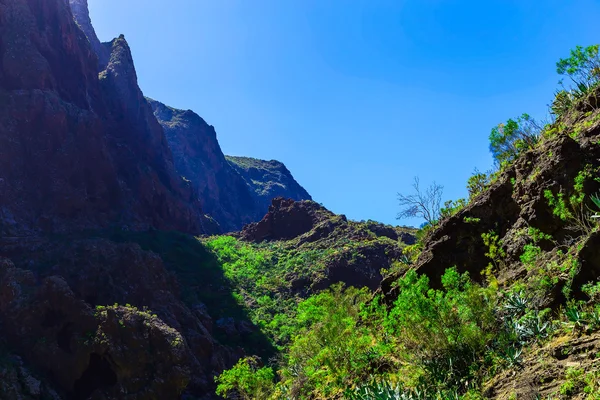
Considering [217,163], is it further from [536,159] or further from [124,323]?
[536,159]

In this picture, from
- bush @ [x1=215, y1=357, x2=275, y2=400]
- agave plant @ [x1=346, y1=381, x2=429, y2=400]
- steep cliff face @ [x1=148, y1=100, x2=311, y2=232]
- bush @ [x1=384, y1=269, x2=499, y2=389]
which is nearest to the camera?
agave plant @ [x1=346, y1=381, x2=429, y2=400]

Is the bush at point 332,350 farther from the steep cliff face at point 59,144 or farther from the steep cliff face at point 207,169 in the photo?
the steep cliff face at point 207,169

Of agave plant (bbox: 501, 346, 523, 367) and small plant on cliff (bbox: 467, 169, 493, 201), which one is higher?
small plant on cliff (bbox: 467, 169, 493, 201)

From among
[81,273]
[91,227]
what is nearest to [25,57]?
[91,227]

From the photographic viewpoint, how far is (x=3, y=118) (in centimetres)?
5081

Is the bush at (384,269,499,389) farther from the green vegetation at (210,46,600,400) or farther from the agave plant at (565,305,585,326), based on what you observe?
the agave plant at (565,305,585,326)

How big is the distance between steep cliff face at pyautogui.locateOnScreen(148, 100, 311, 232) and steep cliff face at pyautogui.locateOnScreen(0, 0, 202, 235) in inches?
2438

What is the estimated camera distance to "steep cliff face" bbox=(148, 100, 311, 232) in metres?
141

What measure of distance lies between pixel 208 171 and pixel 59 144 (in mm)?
91194

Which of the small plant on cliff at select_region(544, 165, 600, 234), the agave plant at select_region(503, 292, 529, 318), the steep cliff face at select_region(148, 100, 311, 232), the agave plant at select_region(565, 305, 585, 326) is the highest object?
the steep cliff face at select_region(148, 100, 311, 232)

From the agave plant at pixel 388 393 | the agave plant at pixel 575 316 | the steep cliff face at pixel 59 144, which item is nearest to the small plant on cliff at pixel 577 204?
the agave plant at pixel 575 316

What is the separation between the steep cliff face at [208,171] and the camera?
140750mm

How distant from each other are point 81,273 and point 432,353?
3659 cm

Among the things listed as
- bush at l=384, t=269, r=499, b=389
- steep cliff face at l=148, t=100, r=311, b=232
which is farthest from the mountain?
steep cliff face at l=148, t=100, r=311, b=232
